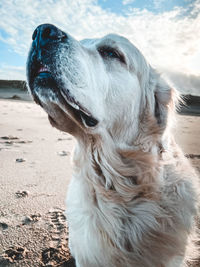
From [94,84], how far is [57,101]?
0.34 metres

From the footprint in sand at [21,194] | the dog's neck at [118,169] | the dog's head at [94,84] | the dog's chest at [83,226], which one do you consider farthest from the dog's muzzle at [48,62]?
the footprint in sand at [21,194]

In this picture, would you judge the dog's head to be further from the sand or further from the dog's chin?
the sand

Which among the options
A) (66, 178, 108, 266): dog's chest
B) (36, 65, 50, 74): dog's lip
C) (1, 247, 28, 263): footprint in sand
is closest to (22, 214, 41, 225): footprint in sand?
(1, 247, 28, 263): footprint in sand

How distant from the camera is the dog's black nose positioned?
1400 mm

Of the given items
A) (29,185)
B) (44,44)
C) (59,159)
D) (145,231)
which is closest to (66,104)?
(44,44)

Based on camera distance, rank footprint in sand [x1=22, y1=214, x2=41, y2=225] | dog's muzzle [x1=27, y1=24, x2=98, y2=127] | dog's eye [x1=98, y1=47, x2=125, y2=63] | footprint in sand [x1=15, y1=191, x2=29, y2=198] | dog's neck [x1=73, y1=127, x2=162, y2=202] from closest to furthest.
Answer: dog's muzzle [x1=27, y1=24, x2=98, y2=127], dog's neck [x1=73, y1=127, x2=162, y2=202], dog's eye [x1=98, y1=47, x2=125, y2=63], footprint in sand [x1=22, y1=214, x2=41, y2=225], footprint in sand [x1=15, y1=191, x2=29, y2=198]

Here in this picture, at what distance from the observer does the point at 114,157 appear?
5.96ft

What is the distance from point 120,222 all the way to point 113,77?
4.07ft

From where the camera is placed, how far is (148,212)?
1641 mm

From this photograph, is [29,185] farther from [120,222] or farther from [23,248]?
[120,222]

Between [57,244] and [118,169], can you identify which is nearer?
[118,169]

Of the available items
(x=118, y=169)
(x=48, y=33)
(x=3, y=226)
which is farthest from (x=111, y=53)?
(x=3, y=226)

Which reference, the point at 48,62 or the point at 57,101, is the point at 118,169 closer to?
the point at 57,101

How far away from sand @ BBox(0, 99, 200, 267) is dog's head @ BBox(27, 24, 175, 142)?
1.98ft
